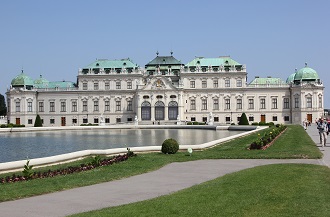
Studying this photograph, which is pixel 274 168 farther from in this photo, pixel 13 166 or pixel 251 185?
pixel 13 166

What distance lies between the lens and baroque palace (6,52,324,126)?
90062mm

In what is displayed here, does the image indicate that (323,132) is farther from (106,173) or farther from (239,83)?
(239,83)

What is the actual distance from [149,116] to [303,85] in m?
29.2

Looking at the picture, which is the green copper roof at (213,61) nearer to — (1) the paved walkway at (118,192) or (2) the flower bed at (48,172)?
(2) the flower bed at (48,172)

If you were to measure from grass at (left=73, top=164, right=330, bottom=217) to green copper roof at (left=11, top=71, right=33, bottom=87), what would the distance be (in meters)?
84.1

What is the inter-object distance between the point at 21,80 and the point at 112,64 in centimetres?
1812

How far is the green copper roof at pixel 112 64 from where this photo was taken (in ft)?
309

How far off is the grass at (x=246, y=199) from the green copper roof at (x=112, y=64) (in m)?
80.1

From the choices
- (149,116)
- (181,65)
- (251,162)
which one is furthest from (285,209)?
(181,65)

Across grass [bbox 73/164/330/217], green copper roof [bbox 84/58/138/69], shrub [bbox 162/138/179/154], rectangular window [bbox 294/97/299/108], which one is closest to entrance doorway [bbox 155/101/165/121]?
green copper roof [bbox 84/58/138/69]

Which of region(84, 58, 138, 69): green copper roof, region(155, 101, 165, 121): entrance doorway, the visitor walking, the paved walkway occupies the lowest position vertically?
the paved walkway

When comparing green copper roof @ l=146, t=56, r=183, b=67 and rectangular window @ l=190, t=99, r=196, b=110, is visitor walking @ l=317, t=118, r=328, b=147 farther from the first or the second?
green copper roof @ l=146, t=56, r=183, b=67

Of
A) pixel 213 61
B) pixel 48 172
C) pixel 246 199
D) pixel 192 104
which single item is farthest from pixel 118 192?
pixel 213 61

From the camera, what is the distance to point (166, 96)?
8994 centimetres
